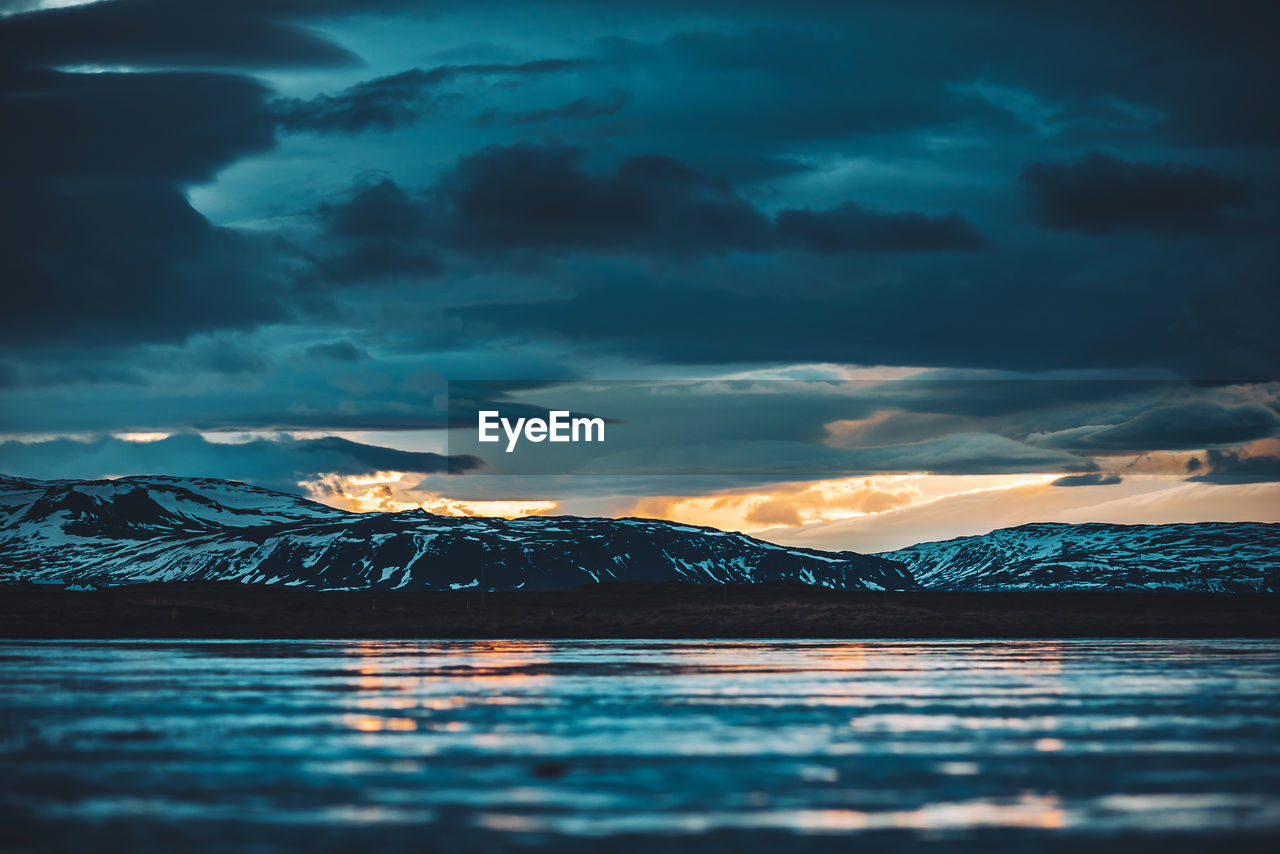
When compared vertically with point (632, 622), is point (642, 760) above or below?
above

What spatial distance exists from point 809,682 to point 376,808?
35.8 meters

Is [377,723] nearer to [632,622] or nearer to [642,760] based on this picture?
[642,760]

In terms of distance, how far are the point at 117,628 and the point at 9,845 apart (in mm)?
129037

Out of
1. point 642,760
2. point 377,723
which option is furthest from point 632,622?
point 642,760

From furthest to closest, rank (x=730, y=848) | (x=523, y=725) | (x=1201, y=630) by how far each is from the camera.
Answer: (x=1201, y=630), (x=523, y=725), (x=730, y=848)

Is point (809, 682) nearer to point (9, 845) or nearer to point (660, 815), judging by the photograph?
point (660, 815)

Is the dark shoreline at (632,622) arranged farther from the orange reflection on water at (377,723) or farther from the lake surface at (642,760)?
the orange reflection on water at (377,723)

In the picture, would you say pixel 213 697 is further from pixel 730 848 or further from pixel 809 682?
→ pixel 730 848

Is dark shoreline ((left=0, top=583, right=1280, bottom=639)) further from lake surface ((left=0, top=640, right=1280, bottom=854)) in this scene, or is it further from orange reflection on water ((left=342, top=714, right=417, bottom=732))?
orange reflection on water ((left=342, top=714, right=417, bottom=732))

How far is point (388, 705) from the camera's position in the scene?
160 feet

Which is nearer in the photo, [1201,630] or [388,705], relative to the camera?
[388,705]

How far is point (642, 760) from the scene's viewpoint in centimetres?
3316

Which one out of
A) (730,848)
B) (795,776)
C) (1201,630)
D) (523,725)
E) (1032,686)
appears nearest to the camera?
(730,848)

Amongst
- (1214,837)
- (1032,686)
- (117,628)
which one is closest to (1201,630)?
(1032,686)
